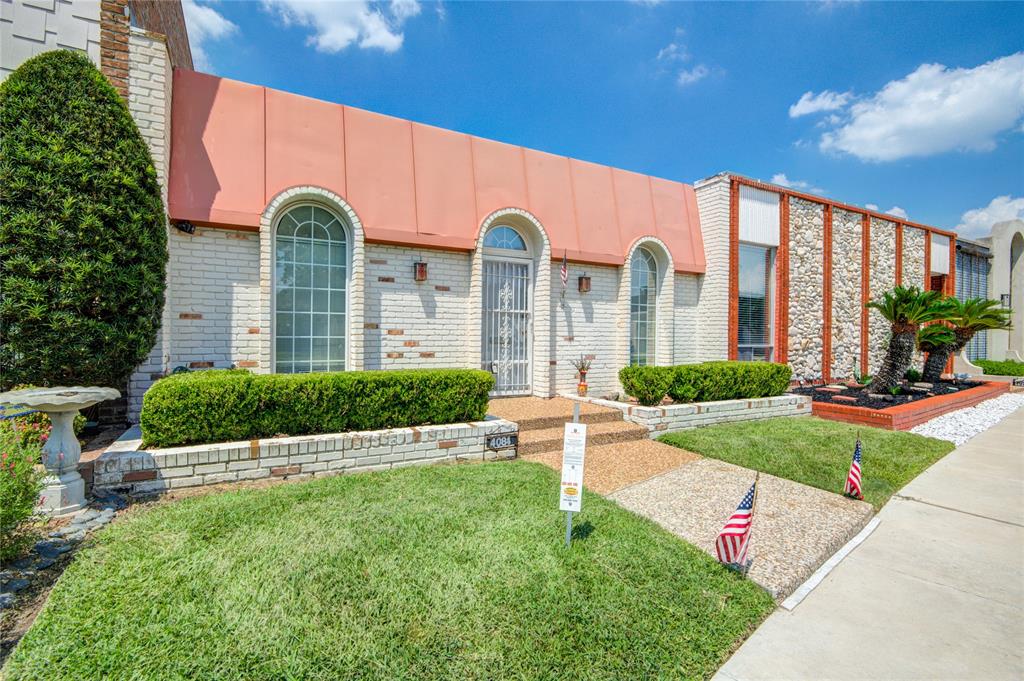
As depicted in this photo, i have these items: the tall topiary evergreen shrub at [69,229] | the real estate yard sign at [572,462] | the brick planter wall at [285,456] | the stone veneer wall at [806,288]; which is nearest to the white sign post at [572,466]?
the real estate yard sign at [572,462]

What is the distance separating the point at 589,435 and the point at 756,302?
8.03 metres

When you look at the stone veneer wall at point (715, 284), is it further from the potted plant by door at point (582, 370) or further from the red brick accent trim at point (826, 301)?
the red brick accent trim at point (826, 301)

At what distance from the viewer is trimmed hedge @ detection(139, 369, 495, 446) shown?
4605mm

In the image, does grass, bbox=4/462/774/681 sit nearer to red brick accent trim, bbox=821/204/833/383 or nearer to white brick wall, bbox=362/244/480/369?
white brick wall, bbox=362/244/480/369

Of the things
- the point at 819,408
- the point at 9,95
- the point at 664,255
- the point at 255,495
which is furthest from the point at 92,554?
the point at 819,408

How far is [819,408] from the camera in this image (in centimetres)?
987

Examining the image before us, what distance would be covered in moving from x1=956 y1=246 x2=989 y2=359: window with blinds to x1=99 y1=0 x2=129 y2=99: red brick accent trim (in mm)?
26432

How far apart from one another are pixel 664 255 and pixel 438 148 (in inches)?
224

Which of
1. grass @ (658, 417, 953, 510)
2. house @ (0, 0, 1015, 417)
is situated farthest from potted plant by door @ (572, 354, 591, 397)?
grass @ (658, 417, 953, 510)

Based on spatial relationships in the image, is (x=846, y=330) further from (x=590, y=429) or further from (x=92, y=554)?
(x=92, y=554)

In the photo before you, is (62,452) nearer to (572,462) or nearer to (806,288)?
(572,462)

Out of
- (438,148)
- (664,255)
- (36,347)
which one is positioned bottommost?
(36,347)

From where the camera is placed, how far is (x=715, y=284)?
1127 centimetres

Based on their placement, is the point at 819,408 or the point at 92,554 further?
the point at 819,408
